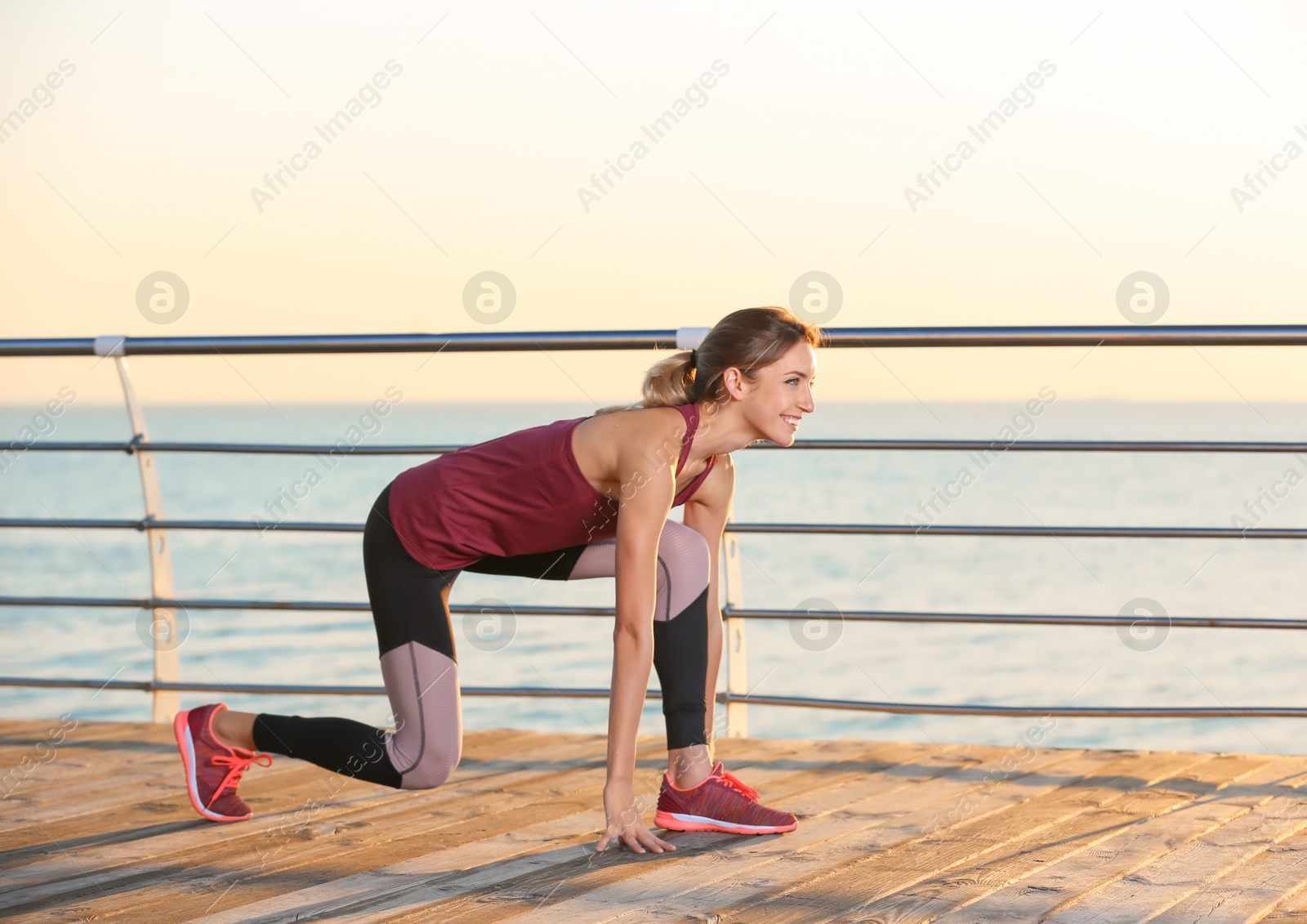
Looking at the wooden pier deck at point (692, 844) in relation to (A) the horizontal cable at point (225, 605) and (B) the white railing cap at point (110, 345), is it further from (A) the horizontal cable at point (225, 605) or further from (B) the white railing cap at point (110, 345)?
(B) the white railing cap at point (110, 345)

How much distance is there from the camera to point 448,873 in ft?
6.06

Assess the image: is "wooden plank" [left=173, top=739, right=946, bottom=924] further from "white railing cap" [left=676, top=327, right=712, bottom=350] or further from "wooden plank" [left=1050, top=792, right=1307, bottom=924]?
"white railing cap" [left=676, top=327, right=712, bottom=350]

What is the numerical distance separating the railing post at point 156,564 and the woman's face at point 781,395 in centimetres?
163

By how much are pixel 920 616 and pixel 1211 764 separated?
676 millimetres

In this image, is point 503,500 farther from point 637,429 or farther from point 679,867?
point 679,867

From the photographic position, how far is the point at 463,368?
10094 mm

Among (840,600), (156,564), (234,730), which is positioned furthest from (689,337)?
(840,600)

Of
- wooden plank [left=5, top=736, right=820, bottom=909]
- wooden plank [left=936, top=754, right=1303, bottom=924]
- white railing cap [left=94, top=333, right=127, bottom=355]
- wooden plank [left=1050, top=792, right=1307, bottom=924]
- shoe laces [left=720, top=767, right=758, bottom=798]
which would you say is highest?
white railing cap [left=94, top=333, right=127, bottom=355]

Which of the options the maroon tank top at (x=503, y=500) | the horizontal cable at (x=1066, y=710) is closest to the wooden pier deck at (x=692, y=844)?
the horizontal cable at (x=1066, y=710)

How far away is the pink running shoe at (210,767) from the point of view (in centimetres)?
219

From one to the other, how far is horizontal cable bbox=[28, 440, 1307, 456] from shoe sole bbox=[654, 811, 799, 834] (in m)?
0.68

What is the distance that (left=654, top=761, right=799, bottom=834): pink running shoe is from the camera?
205cm

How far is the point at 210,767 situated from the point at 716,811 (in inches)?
36.2

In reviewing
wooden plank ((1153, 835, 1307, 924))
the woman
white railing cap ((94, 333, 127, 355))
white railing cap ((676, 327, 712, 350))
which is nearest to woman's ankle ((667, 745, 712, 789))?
the woman
